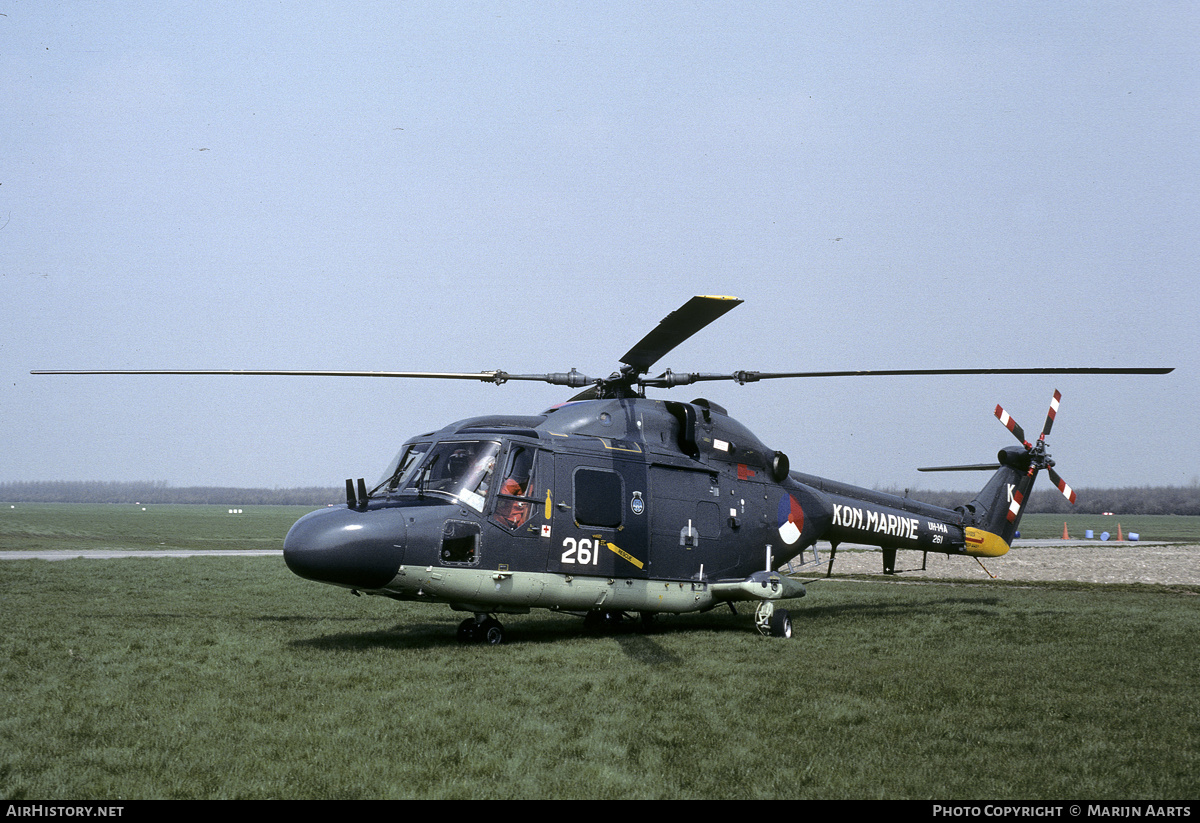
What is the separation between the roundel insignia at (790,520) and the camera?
1625 centimetres

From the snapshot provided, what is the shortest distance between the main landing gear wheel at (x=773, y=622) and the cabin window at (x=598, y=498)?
2956 millimetres

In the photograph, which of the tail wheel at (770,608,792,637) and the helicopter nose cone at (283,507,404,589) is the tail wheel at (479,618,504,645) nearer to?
the helicopter nose cone at (283,507,404,589)

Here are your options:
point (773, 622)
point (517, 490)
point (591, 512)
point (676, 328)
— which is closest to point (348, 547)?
point (517, 490)

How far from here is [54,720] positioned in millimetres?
7996

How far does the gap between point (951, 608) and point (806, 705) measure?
10.9m

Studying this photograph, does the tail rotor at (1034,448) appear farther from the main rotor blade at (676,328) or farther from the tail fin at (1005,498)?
the main rotor blade at (676,328)

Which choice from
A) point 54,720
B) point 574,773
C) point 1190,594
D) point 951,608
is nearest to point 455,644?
point 54,720

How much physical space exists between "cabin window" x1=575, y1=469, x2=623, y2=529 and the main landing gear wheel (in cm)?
296

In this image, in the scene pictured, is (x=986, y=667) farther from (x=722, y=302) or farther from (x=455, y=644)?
(x=455, y=644)

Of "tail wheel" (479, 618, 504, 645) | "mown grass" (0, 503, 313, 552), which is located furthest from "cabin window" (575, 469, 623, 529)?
"mown grass" (0, 503, 313, 552)

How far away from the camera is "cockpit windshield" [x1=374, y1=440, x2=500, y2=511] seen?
1252 centimetres

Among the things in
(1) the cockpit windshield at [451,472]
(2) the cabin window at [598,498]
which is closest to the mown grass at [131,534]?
(1) the cockpit windshield at [451,472]

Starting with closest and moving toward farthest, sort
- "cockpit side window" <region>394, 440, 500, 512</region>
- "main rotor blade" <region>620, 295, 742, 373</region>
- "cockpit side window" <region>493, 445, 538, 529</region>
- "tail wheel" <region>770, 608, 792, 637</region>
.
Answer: "main rotor blade" <region>620, 295, 742, 373</region> < "cockpit side window" <region>394, 440, 500, 512</region> < "cockpit side window" <region>493, 445, 538, 529</region> < "tail wheel" <region>770, 608, 792, 637</region>

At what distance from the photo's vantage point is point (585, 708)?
28.8 ft
